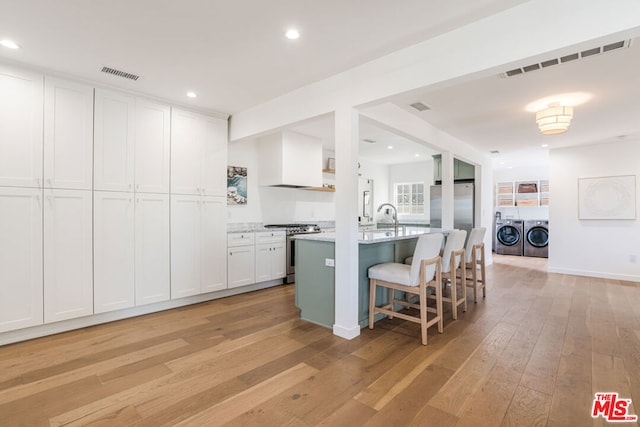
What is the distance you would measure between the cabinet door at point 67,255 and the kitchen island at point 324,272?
2.10m

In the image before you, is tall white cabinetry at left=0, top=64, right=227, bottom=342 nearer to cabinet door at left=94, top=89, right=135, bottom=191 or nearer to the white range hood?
cabinet door at left=94, top=89, right=135, bottom=191

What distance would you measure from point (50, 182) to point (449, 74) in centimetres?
358

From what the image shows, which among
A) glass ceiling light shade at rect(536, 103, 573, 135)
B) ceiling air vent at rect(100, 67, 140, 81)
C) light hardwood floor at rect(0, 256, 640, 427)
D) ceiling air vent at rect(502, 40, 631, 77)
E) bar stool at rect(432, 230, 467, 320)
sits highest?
ceiling air vent at rect(100, 67, 140, 81)

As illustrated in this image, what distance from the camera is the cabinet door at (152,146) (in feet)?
11.3

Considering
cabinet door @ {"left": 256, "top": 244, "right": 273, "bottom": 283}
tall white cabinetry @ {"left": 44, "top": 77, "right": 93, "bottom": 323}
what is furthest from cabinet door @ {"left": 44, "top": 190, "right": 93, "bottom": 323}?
cabinet door @ {"left": 256, "top": 244, "right": 273, "bottom": 283}

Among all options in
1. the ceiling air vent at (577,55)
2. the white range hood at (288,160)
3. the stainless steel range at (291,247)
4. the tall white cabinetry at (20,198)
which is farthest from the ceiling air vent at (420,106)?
the tall white cabinetry at (20,198)

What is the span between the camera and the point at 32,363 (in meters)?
2.40

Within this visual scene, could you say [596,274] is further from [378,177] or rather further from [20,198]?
[20,198]

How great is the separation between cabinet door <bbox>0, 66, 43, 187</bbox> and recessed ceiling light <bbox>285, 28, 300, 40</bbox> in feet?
7.86

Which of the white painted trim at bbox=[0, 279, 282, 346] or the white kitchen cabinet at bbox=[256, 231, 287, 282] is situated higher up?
the white kitchen cabinet at bbox=[256, 231, 287, 282]

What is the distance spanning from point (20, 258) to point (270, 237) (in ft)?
8.97

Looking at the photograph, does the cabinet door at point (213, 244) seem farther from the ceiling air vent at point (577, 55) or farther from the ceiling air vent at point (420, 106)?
the ceiling air vent at point (577, 55)

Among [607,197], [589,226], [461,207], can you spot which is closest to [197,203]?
[461,207]

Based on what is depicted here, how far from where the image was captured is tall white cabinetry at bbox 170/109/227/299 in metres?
3.73
